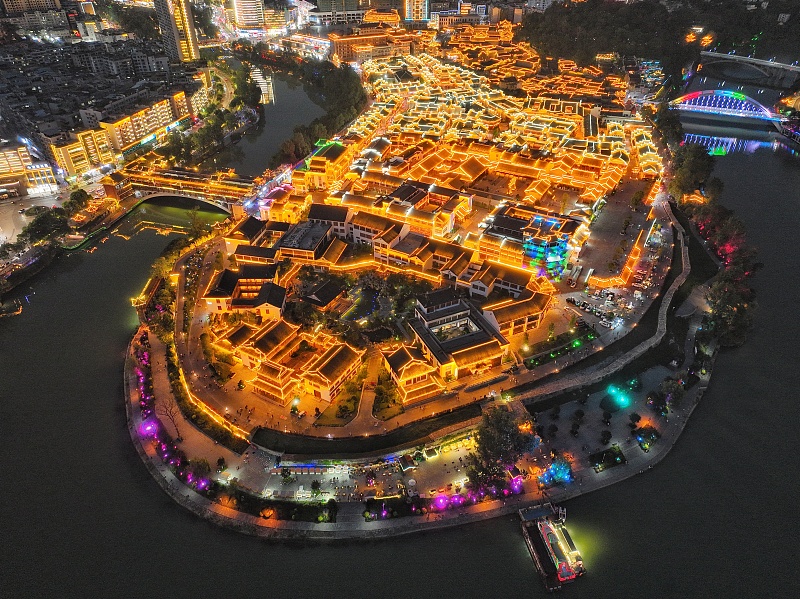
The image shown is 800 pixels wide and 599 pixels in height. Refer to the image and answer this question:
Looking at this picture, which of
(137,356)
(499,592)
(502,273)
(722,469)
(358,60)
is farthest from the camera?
(358,60)

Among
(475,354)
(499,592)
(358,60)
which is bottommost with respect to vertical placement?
(499,592)

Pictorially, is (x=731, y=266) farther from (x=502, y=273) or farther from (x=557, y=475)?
(x=557, y=475)

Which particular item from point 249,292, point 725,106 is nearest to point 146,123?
point 249,292

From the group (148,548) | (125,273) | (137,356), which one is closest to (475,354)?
(148,548)

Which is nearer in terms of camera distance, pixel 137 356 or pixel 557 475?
pixel 557 475

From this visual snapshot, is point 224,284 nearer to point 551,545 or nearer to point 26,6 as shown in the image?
point 551,545

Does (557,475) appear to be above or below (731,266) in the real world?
below

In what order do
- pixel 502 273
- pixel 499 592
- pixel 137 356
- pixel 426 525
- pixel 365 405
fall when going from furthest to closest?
pixel 502 273
pixel 137 356
pixel 365 405
pixel 426 525
pixel 499 592

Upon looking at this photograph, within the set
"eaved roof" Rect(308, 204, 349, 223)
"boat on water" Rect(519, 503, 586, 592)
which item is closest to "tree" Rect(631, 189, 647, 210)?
"eaved roof" Rect(308, 204, 349, 223)
